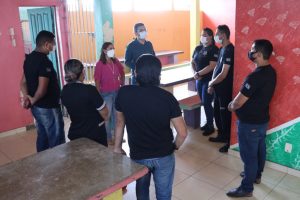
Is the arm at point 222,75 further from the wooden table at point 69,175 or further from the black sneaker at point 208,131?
the wooden table at point 69,175

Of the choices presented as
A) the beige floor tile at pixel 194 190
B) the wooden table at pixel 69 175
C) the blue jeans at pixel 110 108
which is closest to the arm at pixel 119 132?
the wooden table at pixel 69 175

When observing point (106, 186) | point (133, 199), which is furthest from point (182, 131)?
point (133, 199)

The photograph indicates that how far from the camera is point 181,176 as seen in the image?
10.1 ft

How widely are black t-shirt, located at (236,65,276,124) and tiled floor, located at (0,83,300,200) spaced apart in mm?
780

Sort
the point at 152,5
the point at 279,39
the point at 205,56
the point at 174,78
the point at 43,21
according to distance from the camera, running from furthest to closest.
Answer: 1. the point at 152,5
2. the point at 43,21
3. the point at 174,78
4. the point at 205,56
5. the point at 279,39

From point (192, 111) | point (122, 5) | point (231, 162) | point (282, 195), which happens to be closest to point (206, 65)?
point (192, 111)

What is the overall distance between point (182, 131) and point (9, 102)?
3510mm

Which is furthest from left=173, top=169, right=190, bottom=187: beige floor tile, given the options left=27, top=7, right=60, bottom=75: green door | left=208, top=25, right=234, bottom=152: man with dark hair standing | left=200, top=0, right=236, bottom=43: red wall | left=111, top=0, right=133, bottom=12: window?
left=200, top=0, right=236, bottom=43: red wall

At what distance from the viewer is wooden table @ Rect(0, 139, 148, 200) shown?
4.71 feet

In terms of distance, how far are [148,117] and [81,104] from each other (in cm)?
64

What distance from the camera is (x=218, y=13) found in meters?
8.87

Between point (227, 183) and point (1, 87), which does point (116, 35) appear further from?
point (227, 183)

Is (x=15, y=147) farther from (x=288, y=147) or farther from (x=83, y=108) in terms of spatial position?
(x=288, y=147)

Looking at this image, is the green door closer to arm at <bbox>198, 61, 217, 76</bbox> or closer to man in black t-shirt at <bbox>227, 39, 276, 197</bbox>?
arm at <bbox>198, 61, 217, 76</bbox>
